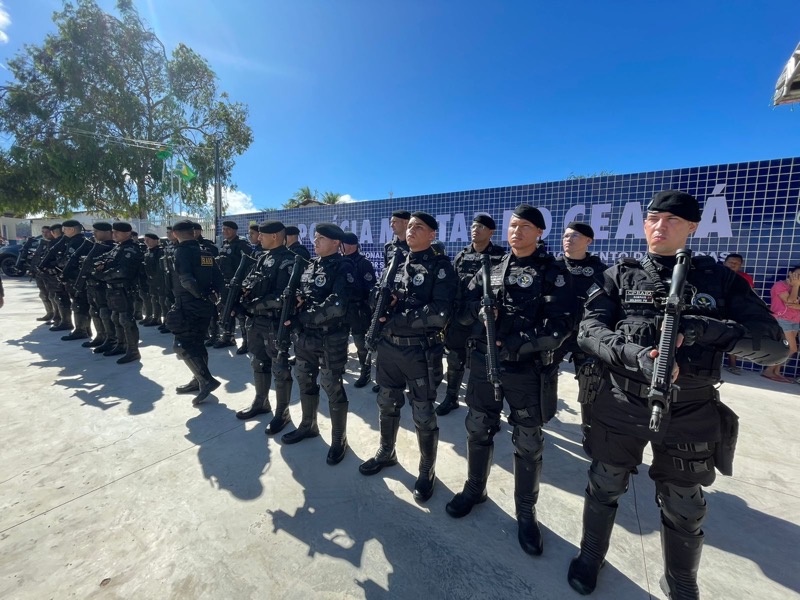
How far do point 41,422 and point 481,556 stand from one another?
14.8 ft

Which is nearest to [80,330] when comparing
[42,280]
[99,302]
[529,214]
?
[99,302]

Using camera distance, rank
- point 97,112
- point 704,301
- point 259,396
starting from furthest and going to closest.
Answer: point 97,112 → point 259,396 → point 704,301

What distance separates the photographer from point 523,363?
2.22 m

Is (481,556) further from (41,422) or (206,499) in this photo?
(41,422)

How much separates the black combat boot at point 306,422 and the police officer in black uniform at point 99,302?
4824 millimetres

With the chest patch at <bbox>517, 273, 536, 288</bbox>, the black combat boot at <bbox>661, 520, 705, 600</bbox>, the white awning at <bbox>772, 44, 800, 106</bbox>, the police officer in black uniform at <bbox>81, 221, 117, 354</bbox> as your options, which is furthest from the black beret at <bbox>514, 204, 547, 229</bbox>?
the police officer in black uniform at <bbox>81, 221, 117, 354</bbox>

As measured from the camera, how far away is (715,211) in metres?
5.66

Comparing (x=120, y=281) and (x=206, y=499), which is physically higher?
(x=120, y=281)

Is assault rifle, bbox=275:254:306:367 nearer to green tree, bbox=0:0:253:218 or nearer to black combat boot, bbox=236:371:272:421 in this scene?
black combat boot, bbox=236:371:272:421

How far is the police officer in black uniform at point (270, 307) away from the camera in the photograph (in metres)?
3.41

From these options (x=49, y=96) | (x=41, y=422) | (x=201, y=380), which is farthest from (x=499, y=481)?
(x=49, y=96)

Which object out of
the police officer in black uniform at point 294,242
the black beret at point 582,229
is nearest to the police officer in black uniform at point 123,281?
the police officer in black uniform at point 294,242

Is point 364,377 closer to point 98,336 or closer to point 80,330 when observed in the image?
point 98,336

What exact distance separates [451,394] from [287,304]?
88.2 inches
